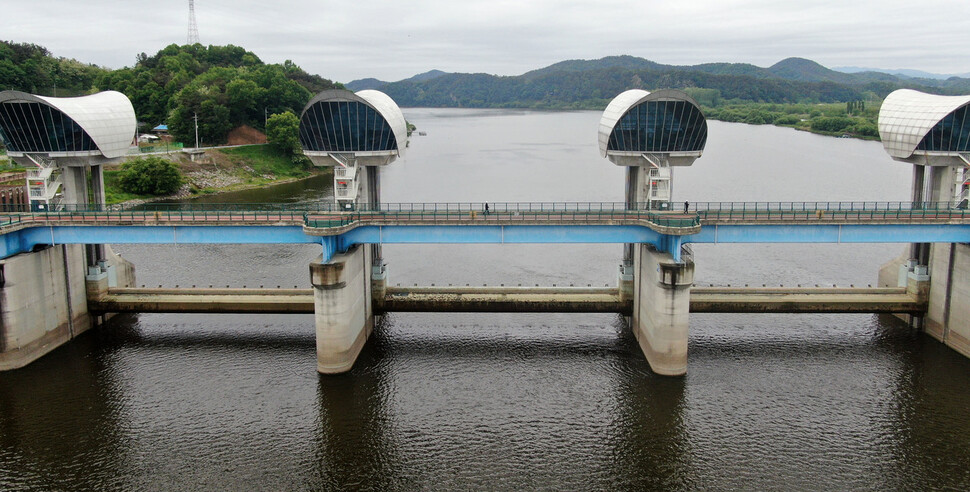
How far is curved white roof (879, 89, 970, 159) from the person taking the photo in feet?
183

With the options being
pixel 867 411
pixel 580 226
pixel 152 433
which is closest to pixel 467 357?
pixel 580 226

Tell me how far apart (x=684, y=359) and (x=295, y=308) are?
32.4m

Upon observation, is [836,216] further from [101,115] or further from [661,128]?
[101,115]

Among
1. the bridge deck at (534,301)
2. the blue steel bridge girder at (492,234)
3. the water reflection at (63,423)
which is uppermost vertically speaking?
the blue steel bridge girder at (492,234)

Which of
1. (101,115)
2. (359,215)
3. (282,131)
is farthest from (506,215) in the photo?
(282,131)

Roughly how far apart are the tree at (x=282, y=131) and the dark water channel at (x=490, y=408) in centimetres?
10511

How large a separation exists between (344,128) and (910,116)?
45.9m

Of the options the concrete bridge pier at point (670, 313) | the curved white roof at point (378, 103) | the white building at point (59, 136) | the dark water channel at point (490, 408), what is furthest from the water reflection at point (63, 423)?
the concrete bridge pier at point (670, 313)

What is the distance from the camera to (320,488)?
128 feet

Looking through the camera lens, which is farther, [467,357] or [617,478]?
[467,357]

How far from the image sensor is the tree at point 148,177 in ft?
398

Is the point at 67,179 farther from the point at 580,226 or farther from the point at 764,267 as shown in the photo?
the point at 764,267

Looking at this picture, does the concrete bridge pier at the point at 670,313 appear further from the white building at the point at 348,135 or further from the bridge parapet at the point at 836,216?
the white building at the point at 348,135

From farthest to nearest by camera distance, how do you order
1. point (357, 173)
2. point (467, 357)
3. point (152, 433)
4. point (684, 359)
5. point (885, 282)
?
point (885, 282), point (357, 173), point (467, 357), point (684, 359), point (152, 433)
